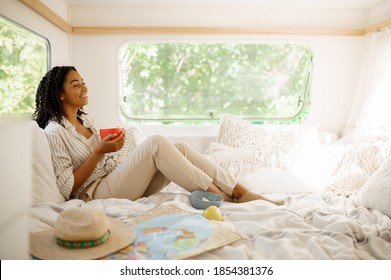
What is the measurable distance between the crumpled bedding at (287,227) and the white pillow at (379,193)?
0.04 m

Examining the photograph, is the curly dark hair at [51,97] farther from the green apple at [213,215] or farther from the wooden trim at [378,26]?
the wooden trim at [378,26]

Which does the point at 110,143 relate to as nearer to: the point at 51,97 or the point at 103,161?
the point at 103,161

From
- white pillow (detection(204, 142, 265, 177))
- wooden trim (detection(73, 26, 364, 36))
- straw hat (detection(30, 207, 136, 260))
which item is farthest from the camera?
wooden trim (detection(73, 26, 364, 36))

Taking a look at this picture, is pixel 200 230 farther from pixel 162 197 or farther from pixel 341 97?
pixel 341 97

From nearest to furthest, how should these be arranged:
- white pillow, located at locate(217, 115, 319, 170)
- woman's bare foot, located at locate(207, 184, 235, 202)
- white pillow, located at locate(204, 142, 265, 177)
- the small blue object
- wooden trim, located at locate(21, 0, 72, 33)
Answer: the small blue object → woman's bare foot, located at locate(207, 184, 235, 202) → wooden trim, located at locate(21, 0, 72, 33) → white pillow, located at locate(204, 142, 265, 177) → white pillow, located at locate(217, 115, 319, 170)

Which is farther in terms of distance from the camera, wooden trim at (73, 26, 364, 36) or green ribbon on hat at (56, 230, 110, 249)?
wooden trim at (73, 26, 364, 36)

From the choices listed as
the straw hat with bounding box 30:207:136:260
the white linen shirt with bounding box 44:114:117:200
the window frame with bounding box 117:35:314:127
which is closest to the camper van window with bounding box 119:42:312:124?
the window frame with bounding box 117:35:314:127

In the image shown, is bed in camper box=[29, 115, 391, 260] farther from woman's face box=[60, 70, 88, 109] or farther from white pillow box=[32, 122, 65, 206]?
woman's face box=[60, 70, 88, 109]

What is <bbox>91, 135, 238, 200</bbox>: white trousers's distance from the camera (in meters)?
1.41

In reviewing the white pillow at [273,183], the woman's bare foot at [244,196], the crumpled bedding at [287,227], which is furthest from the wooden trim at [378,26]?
the woman's bare foot at [244,196]

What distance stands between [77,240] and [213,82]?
1.90 meters

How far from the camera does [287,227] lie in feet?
3.57

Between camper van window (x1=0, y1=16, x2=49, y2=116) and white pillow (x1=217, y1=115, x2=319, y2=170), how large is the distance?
122 centimetres
